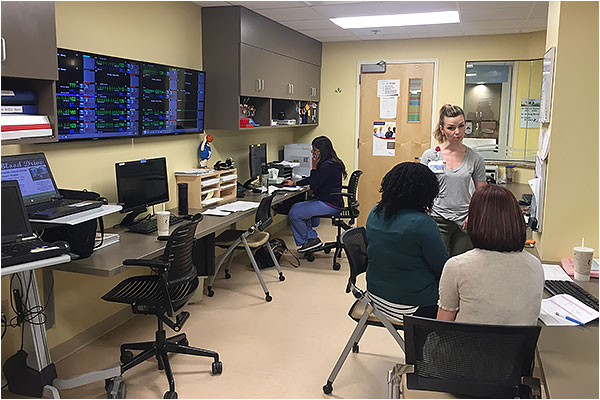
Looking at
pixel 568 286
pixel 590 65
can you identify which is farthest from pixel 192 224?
pixel 590 65

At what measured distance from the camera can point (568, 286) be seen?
2375mm

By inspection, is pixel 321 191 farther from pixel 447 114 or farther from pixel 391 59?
pixel 391 59

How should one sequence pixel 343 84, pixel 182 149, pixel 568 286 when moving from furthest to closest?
pixel 343 84, pixel 182 149, pixel 568 286

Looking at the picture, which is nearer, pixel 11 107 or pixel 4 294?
pixel 11 107

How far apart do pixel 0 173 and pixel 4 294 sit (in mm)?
819

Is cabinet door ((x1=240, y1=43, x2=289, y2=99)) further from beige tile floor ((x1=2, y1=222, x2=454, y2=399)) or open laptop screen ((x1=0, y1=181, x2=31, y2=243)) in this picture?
open laptop screen ((x1=0, y1=181, x2=31, y2=243))

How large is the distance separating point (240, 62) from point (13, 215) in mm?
2854

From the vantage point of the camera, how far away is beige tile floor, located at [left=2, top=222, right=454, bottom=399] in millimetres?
2949

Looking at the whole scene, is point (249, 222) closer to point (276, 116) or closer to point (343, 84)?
point (276, 116)

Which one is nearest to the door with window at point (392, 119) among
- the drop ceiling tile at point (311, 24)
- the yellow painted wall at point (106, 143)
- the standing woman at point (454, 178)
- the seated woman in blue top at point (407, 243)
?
the drop ceiling tile at point (311, 24)

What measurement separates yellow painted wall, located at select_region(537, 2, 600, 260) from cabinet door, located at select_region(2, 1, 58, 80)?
2.54m

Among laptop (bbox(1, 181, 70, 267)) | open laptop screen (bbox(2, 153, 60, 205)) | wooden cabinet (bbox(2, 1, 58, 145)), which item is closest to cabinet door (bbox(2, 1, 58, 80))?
wooden cabinet (bbox(2, 1, 58, 145))

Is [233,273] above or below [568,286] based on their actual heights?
below

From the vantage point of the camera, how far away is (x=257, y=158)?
18.7 feet
